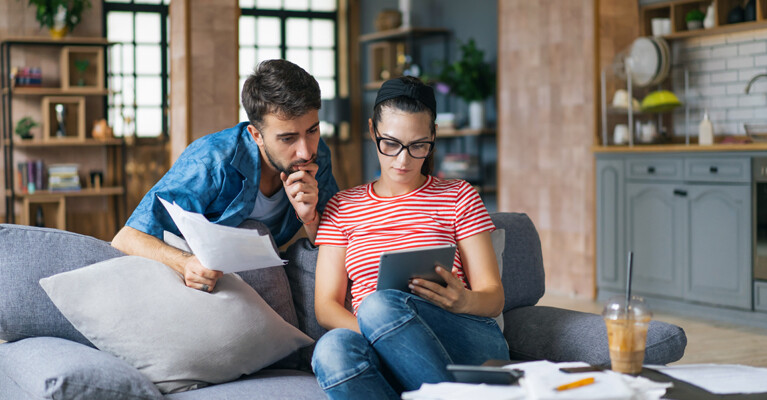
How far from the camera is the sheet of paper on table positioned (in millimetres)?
1370

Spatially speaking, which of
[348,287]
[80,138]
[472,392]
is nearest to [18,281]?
[348,287]

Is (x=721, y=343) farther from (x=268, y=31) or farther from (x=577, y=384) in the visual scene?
(x=268, y=31)

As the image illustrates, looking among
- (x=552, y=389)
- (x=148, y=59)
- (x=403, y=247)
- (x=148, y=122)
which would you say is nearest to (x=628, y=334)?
(x=552, y=389)

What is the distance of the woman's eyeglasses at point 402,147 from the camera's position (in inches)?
84.2

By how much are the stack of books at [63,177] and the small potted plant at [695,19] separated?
5252mm

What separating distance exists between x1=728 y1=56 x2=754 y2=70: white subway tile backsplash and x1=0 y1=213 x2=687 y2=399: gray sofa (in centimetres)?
342

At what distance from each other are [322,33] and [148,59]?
6.34 ft

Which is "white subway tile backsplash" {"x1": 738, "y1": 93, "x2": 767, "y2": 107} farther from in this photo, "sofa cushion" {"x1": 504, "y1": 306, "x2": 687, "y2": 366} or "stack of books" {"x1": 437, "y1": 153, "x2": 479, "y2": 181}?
"sofa cushion" {"x1": 504, "y1": 306, "x2": 687, "y2": 366}

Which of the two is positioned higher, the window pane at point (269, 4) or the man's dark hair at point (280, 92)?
the window pane at point (269, 4)

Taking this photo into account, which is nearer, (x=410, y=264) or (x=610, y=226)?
(x=410, y=264)

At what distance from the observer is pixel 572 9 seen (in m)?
5.57

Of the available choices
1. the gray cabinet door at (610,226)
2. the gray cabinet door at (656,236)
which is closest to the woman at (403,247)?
the gray cabinet door at (656,236)

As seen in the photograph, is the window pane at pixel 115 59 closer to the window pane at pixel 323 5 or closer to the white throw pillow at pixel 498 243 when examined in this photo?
the window pane at pixel 323 5

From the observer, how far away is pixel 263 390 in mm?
1925
